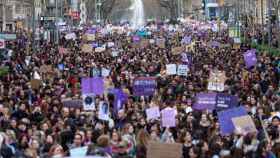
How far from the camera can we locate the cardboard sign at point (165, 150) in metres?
13.1

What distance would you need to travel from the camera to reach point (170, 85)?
24.1 meters

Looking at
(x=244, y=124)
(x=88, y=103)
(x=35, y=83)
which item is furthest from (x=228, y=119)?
(x=35, y=83)

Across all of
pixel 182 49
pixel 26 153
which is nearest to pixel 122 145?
pixel 26 153

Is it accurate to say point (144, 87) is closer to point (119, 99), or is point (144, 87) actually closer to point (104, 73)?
point (119, 99)

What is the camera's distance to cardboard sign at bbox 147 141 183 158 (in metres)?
13.1

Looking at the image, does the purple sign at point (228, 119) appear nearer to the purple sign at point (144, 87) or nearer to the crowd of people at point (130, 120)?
the crowd of people at point (130, 120)

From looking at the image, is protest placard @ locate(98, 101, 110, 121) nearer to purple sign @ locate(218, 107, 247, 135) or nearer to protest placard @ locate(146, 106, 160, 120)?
protest placard @ locate(146, 106, 160, 120)

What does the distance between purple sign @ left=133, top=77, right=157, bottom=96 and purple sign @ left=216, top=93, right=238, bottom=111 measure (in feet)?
12.7

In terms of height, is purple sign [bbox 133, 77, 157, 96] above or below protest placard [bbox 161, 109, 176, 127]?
above

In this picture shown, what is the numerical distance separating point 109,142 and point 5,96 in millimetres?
9049

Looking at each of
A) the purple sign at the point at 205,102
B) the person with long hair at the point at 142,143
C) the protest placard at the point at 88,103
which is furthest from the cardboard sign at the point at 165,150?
the protest placard at the point at 88,103

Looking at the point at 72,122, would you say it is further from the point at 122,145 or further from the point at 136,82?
the point at 136,82

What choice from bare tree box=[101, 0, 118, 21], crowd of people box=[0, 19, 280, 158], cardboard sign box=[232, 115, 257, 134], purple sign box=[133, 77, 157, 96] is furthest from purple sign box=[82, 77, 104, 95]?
bare tree box=[101, 0, 118, 21]

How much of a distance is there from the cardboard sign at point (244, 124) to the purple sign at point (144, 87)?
24.3ft
